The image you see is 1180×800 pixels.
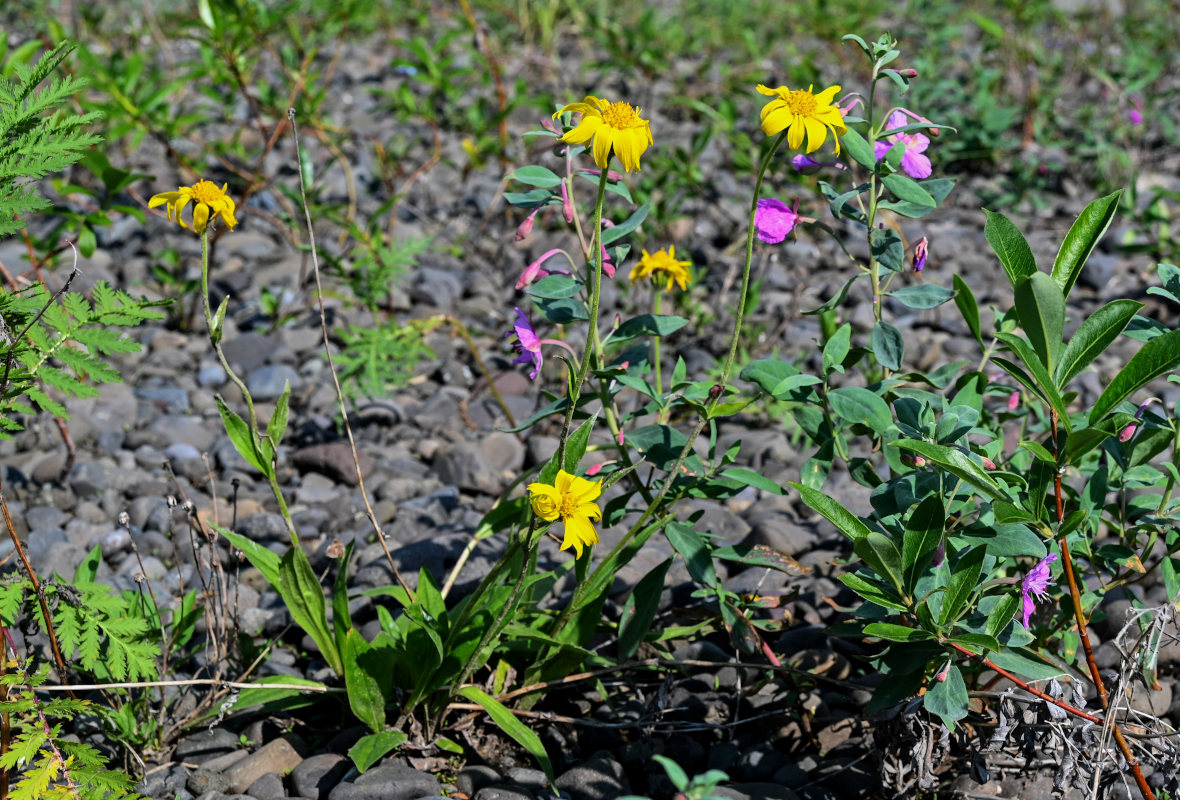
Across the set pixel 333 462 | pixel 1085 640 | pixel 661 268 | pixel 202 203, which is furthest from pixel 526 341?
pixel 333 462

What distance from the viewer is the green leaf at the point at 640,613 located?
5.74 feet

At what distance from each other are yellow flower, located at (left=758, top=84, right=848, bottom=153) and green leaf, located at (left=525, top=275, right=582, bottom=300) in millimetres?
459

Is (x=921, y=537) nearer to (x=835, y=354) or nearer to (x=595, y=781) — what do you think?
(x=835, y=354)

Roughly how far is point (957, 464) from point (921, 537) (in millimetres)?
118

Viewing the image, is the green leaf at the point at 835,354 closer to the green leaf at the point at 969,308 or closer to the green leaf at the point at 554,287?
the green leaf at the point at 969,308

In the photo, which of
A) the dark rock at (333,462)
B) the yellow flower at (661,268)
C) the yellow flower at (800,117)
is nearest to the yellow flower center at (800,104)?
the yellow flower at (800,117)

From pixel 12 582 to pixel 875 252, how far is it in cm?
144

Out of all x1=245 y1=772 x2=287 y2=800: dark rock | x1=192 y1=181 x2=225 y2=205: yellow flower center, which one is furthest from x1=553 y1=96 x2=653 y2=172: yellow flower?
x1=245 y1=772 x2=287 y2=800: dark rock

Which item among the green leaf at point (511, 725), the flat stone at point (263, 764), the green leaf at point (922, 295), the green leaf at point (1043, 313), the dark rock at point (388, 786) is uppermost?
the green leaf at point (1043, 313)

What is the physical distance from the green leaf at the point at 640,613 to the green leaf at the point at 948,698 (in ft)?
1.63

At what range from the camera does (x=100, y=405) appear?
113 inches

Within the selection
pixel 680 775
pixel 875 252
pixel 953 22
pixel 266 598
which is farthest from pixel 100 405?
pixel 953 22

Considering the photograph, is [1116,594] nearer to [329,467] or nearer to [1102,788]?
[1102,788]

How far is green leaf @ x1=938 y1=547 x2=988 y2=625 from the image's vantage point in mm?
1350
